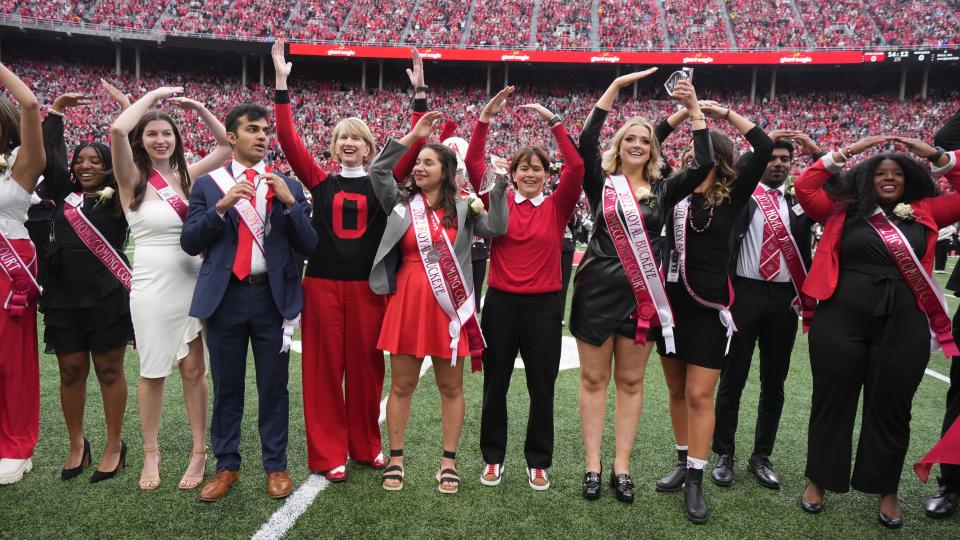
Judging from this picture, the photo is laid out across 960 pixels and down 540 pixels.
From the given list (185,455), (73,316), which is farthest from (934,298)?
(73,316)

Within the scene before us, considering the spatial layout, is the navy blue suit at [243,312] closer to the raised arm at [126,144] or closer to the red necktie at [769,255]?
the raised arm at [126,144]

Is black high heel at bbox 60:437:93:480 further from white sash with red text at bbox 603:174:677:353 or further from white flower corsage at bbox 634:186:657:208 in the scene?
white flower corsage at bbox 634:186:657:208

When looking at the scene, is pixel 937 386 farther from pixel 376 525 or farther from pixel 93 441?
pixel 93 441

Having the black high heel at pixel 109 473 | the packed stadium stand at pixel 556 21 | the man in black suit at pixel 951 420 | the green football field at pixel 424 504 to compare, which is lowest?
the green football field at pixel 424 504

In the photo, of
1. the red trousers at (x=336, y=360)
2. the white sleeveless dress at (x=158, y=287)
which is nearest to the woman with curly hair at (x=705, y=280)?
the red trousers at (x=336, y=360)

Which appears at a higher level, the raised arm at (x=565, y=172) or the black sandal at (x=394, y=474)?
the raised arm at (x=565, y=172)

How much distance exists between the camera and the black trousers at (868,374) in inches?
130

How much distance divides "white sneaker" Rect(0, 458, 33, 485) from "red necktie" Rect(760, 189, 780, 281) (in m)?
4.41

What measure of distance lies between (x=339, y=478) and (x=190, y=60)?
1391 inches

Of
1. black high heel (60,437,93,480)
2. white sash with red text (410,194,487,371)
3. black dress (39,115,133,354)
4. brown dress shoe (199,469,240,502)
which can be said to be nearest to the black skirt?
white sash with red text (410,194,487,371)

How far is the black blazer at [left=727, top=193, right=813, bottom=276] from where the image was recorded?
3.82 metres

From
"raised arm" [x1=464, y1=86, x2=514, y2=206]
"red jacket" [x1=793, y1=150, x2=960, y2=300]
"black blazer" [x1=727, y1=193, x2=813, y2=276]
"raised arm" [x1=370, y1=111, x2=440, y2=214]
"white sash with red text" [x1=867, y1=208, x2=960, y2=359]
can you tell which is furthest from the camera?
"black blazer" [x1=727, y1=193, x2=813, y2=276]

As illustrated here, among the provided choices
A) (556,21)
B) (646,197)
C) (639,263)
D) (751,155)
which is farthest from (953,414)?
(556,21)

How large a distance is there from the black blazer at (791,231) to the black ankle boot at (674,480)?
3.88ft
